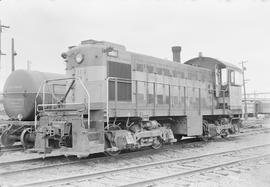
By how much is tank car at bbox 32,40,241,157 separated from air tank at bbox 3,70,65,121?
2.01 m

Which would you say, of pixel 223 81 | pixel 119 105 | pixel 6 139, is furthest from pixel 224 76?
pixel 6 139

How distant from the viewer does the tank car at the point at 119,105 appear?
947 centimetres

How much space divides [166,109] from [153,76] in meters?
1.37

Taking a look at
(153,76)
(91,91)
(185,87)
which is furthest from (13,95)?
(185,87)

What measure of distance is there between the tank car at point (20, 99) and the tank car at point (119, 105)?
6.27 ft

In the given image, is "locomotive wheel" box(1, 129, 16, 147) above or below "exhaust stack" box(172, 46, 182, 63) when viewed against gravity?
below

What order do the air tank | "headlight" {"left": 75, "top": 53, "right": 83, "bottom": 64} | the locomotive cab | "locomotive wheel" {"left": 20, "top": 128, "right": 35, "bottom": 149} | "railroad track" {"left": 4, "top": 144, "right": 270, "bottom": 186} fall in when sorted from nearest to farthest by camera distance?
"railroad track" {"left": 4, "top": 144, "right": 270, "bottom": 186}
"headlight" {"left": 75, "top": 53, "right": 83, "bottom": 64}
"locomotive wheel" {"left": 20, "top": 128, "right": 35, "bottom": 149}
the air tank
the locomotive cab

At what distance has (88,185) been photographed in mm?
6586

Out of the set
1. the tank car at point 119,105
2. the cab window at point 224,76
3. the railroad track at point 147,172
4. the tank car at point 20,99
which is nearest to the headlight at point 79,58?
the tank car at point 119,105

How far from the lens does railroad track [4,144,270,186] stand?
6.80m

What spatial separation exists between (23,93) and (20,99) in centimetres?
32

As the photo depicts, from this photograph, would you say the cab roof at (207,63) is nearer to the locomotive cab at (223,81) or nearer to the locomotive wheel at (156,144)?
the locomotive cab at (223,81)

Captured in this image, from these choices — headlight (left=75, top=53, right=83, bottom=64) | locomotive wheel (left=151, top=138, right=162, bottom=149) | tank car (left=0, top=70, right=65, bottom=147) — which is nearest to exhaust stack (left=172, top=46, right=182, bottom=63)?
locomotive wheel (left=151, top=138, right=162, bottom=149)

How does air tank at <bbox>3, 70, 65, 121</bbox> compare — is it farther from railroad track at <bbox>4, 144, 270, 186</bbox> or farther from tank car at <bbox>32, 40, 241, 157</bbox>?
railroad track at <bbox>4, 144, 270, 186</bbox>
